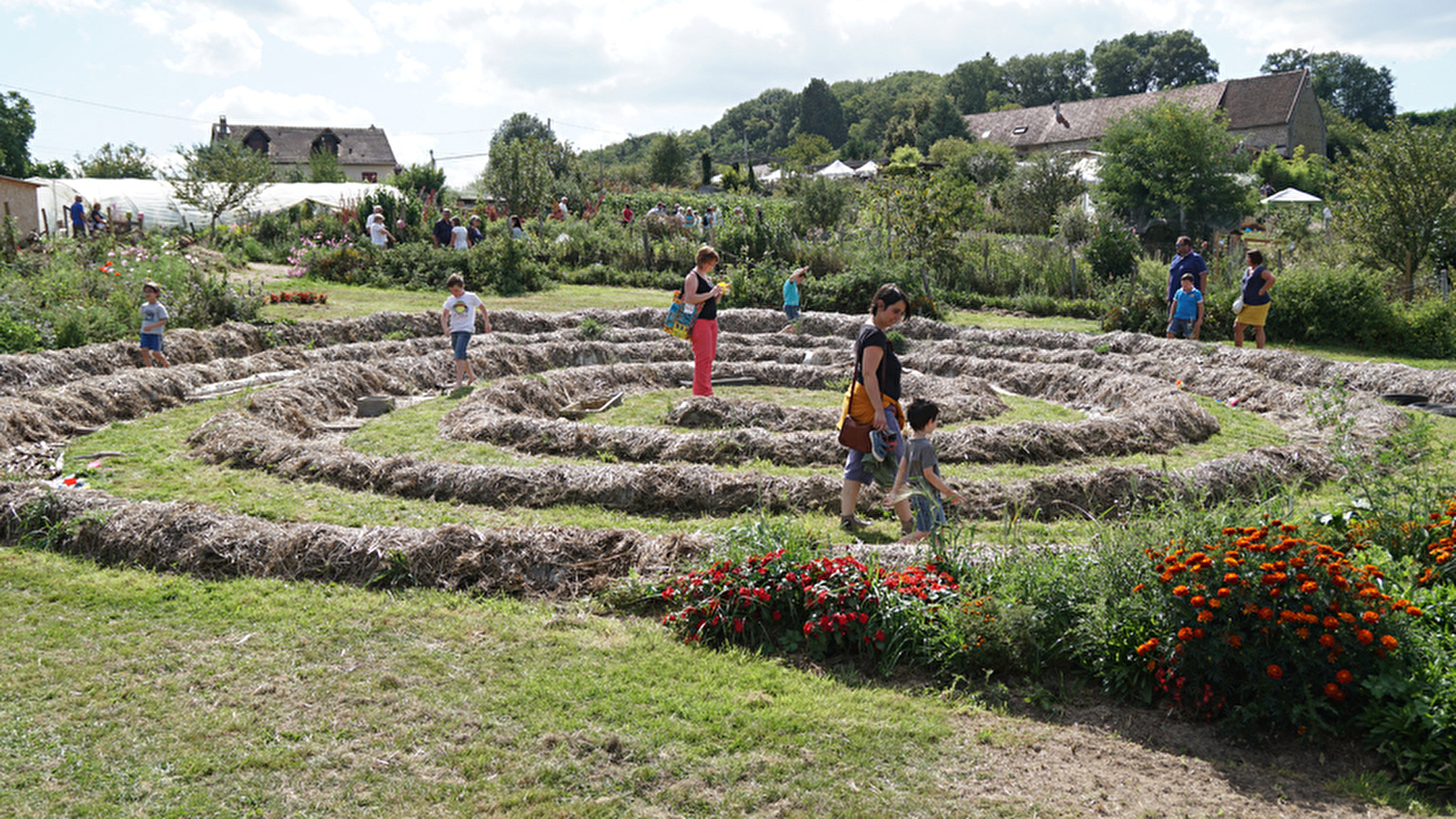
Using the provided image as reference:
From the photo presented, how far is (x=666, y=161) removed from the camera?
59594 mm

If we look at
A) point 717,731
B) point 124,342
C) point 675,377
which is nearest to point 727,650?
point 717,731

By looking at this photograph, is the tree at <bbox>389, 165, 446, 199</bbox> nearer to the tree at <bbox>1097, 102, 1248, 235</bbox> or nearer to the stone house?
the stone house

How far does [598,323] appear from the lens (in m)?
18.6

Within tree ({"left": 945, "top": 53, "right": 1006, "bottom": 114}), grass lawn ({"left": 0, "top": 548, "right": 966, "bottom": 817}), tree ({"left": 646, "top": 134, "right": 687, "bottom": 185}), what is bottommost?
grass lawn ({"left": 0, "top": 548, "right": 966, "bottom": 817})

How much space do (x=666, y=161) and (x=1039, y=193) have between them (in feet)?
101

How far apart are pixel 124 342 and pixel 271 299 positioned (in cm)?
611

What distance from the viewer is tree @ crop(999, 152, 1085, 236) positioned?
3447 cm

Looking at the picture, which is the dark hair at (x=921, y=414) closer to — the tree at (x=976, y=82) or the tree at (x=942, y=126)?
the tree at (x=942, y=126)

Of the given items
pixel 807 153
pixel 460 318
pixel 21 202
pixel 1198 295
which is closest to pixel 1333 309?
pixel 1198 295

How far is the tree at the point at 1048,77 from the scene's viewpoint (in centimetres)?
12044

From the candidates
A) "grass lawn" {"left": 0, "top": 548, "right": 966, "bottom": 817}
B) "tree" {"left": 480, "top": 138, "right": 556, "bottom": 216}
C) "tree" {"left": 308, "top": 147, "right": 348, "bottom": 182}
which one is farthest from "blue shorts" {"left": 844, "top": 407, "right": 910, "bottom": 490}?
"tree" {"left": 308, "top": 147, "right": 348, "bottom": 182}

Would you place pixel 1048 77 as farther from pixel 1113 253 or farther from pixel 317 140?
pixel 1113 253

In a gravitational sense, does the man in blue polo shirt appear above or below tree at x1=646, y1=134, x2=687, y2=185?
below

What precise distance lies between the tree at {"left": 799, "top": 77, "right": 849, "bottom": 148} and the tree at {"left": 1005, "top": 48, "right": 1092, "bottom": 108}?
2641 centimetres
